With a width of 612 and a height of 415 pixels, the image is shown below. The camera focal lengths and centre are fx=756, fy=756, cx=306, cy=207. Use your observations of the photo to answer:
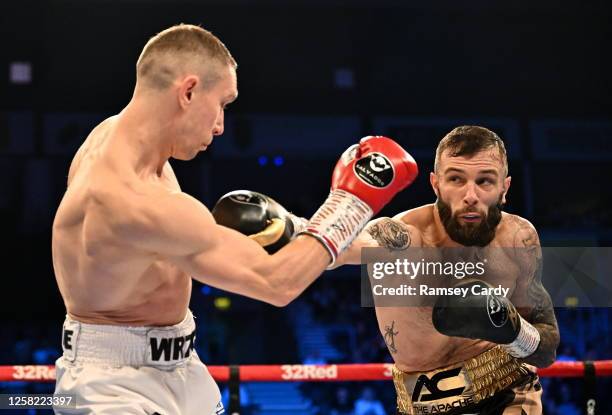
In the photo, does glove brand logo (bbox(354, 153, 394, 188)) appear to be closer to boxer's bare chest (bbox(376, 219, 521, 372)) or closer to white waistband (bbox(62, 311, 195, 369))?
white waistband (bbox(62, 311, 195, 369))

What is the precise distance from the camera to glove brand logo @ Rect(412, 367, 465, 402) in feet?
8.32

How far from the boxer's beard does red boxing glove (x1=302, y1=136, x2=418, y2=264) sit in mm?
669

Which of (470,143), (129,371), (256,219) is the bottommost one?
(129,371)

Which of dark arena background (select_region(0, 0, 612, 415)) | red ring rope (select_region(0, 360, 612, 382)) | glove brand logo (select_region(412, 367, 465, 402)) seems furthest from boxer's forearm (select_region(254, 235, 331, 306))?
dark arena background (select_region(0, 0, 612, 415))

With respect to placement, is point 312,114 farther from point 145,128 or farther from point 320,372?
point 145,128

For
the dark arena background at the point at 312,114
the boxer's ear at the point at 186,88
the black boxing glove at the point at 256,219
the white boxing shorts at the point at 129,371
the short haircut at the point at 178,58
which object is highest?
the dark arena background at the point at 312,114

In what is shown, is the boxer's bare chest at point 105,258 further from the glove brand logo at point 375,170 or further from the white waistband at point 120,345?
the glove brand logo at point 375,170

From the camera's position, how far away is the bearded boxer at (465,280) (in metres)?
2.54

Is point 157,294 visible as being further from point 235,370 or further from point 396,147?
point 235,370

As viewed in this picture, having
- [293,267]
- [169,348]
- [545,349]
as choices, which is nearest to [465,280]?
[545,349]

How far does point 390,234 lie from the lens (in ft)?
8.86

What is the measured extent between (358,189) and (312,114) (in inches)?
298

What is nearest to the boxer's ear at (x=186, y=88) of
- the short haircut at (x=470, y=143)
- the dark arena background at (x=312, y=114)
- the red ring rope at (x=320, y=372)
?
the short haircut at (x=470, y=143)

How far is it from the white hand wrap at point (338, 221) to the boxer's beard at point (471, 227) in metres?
0.77
